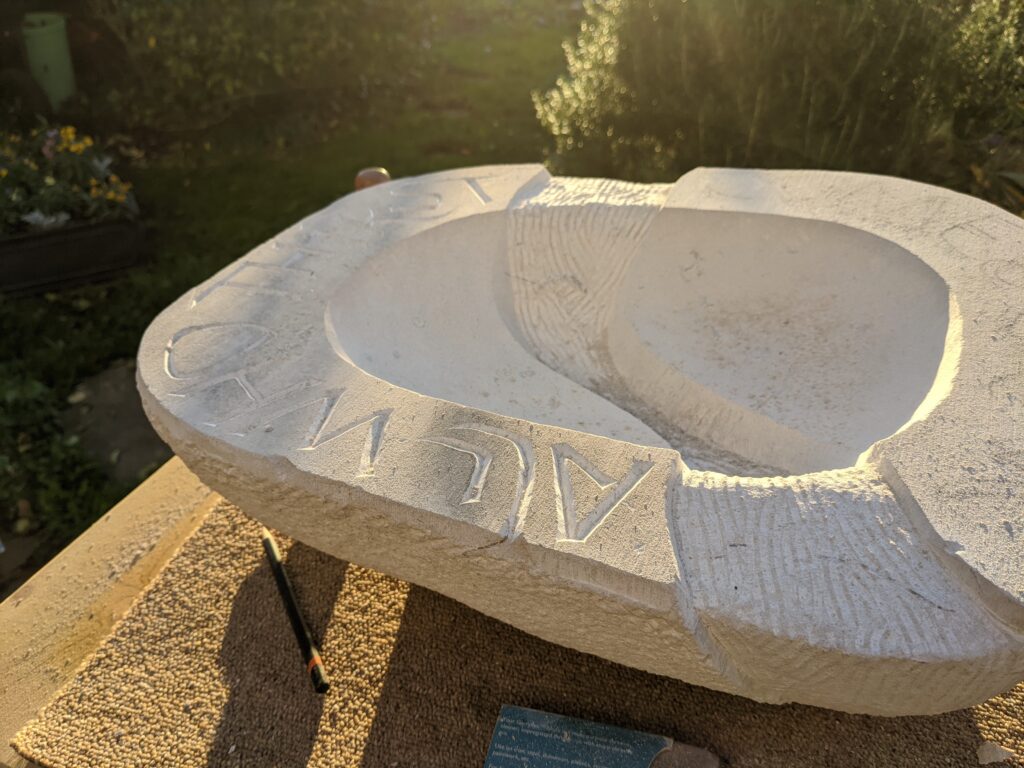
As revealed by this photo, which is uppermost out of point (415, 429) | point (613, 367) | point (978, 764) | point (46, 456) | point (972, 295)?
point (972, 295)

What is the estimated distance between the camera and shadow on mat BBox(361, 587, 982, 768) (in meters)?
1.98

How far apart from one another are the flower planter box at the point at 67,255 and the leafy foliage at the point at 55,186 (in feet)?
0.24

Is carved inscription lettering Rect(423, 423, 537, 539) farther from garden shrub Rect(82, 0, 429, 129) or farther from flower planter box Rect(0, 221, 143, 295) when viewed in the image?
garden shrub Rect(82, 0, 429, 129)

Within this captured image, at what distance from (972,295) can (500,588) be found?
148cm

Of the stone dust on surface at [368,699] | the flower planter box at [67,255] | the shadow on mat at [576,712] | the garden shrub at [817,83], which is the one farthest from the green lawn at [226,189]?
Answer: the shadow on mat at [576,712]

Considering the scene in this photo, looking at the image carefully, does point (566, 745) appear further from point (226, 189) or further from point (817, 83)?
point (226, 189)

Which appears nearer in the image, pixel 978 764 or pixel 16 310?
pixel 978 764

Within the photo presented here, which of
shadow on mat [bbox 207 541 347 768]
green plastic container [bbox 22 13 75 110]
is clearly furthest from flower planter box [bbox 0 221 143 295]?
shadow on mat [bbox 207 541 347 768]

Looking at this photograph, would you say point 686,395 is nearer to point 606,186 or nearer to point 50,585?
point 606,186

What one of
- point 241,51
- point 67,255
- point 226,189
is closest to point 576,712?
point 67,255

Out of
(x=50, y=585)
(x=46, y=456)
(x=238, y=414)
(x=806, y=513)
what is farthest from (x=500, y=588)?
(x=46, y=456)

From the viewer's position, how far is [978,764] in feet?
6.34

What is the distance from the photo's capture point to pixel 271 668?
93.0 inches

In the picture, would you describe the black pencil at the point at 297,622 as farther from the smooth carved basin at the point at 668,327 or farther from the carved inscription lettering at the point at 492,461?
the carved inscription lettering at the point at 492,461
